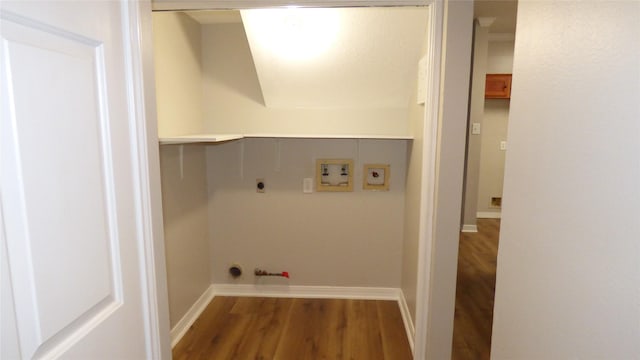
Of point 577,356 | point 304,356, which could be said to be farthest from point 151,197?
point 304,356

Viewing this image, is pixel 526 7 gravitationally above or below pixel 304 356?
above

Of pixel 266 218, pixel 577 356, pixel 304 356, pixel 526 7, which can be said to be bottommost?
pixel 304 356

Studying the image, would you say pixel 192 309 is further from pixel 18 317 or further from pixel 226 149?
pixel 18 317

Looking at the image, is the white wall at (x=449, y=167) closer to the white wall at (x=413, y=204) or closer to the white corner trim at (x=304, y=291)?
the white wall at (x=413, y=204)

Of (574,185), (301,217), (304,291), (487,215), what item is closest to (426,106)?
(574,185)

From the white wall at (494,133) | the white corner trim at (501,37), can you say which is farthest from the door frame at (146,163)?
the white corner trim at (501,37)

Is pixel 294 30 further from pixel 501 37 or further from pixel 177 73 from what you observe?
pixel 501 37

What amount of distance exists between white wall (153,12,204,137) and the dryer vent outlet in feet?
3.64

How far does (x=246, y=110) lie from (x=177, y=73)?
2.05 feet

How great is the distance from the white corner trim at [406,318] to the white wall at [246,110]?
1.27 meters

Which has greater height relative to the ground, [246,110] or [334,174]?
[246,110]

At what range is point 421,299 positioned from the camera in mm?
1939

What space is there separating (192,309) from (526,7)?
2.65 m

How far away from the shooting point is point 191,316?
2.68m
